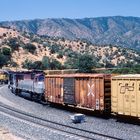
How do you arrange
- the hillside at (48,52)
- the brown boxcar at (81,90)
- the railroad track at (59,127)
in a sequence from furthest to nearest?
1. the hillside at (48,52)
2. the brown boxcar at (81,90)
3. the railroad track at (59,127)

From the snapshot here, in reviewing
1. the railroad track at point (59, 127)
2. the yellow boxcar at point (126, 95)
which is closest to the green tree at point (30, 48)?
the railroad track at point (59, 127)

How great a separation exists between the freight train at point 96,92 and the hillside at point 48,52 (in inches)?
2438

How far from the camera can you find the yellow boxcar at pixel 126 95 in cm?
2647

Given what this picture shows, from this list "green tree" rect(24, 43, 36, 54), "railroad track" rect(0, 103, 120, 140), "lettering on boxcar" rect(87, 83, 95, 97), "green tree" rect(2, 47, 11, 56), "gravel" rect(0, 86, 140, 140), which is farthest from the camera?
"green tree" rect(24, 43, 36, 54)

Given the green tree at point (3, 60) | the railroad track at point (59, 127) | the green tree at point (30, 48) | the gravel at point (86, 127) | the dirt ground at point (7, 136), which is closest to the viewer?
the dirt ground at point (7, 136)

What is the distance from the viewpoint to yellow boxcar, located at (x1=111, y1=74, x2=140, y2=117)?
26.5m

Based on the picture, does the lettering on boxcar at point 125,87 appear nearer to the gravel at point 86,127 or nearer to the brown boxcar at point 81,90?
the brown boxcar at point 81,90

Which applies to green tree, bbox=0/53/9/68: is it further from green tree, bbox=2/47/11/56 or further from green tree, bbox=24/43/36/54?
green tree, bbox=24/43/36/54

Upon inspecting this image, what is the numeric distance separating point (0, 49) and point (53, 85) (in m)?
78.2

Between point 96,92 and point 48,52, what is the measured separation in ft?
321

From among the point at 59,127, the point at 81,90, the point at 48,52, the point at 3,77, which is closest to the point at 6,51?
the point at 48,52

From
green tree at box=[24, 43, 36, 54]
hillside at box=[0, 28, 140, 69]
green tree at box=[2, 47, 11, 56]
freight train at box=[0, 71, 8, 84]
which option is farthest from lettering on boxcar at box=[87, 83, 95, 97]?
green tree at box=[24, 43, 36, 54]

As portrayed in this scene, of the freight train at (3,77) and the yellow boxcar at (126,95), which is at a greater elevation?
the yellow boxcar at (126,95)

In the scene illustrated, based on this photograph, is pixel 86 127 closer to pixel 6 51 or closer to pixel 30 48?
pixel 6 51
